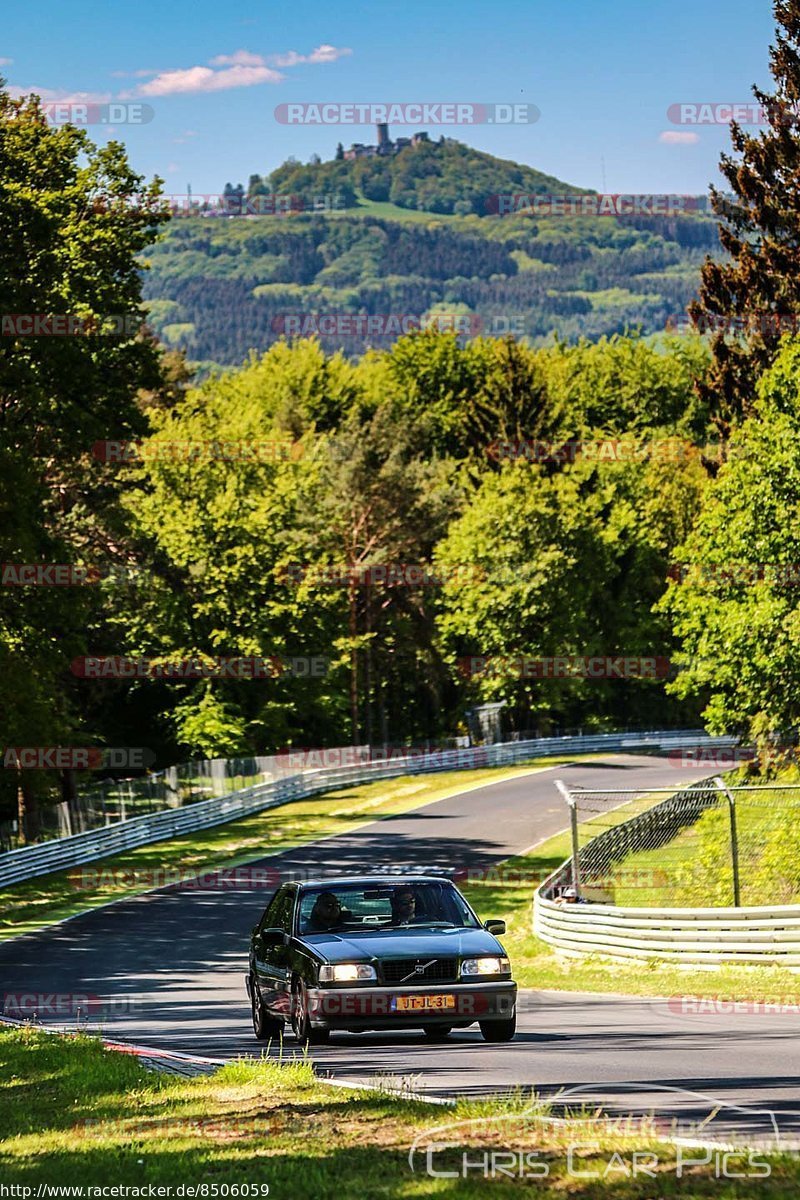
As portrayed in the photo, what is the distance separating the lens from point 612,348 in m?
102

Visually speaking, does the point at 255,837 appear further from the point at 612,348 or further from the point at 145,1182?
the point at 612,348

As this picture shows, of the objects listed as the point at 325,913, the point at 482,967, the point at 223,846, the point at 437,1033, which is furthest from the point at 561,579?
the point at 482,967

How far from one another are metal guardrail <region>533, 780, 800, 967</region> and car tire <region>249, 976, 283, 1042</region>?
7.51m

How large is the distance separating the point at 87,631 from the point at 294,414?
1168 inches

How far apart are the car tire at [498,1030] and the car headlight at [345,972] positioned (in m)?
1.31

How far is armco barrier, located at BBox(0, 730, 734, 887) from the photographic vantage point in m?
41.0

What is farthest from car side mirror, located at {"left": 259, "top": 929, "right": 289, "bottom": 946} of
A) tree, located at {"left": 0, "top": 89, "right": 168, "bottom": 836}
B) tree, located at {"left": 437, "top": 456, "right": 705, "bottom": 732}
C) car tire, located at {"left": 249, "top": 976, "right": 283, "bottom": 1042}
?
tree, located at {"left": 437, "top": 456, "right": 705, "bottom": 732}

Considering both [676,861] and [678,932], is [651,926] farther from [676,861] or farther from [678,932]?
[676,861]

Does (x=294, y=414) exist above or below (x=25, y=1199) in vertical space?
above

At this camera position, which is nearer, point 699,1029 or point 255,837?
point 699,1029

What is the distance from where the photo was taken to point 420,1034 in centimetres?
1527

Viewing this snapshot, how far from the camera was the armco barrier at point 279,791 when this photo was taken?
41.0 metres

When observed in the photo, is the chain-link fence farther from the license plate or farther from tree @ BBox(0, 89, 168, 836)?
tree @ BBox(0, 89, 168, 836)

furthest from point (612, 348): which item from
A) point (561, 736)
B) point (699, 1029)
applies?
point (699, 1029)
